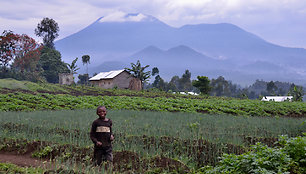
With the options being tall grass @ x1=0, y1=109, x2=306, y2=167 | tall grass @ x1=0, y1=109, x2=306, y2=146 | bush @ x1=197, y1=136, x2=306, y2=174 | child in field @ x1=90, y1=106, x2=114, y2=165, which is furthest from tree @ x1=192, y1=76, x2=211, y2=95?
bush @ x1=197, y1=136, x2=306, y2=174

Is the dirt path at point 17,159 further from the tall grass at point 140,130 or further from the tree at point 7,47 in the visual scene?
the tree at point 7,47

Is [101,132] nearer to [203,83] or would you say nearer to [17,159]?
[17,159]

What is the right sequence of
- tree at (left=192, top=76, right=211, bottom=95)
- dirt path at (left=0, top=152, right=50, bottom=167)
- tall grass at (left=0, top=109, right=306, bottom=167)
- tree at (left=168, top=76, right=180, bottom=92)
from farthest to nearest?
tree at (left=168, top=76, right=180, bottom=92) < tree at (left=192, top=76, right=211, bottom=95) < tall grass at (left=0, top=109, right=306, bottom=167) < dirt path at (left=0, top=152, right=50, bottom=167)

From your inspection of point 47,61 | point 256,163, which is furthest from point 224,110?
point 47,61

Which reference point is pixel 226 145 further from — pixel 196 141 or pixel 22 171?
pixel 22 171

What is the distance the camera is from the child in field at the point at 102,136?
18.9 feet

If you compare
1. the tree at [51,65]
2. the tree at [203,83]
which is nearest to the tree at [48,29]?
the tree at [51,65]

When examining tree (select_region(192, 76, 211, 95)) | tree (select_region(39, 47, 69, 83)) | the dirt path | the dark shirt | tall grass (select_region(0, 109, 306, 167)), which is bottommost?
A: the dirt path

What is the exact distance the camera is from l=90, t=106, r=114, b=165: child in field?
5.77 m

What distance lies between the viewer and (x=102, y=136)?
5781mm

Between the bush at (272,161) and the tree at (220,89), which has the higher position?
the tree at (220,89)

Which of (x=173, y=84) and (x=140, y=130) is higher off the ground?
(x=173, y=84)

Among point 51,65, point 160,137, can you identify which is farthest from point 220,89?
point 160,137

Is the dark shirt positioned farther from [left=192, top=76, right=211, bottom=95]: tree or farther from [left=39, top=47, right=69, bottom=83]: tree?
[left=39, top=47, right=69, bottom=83]: tree
